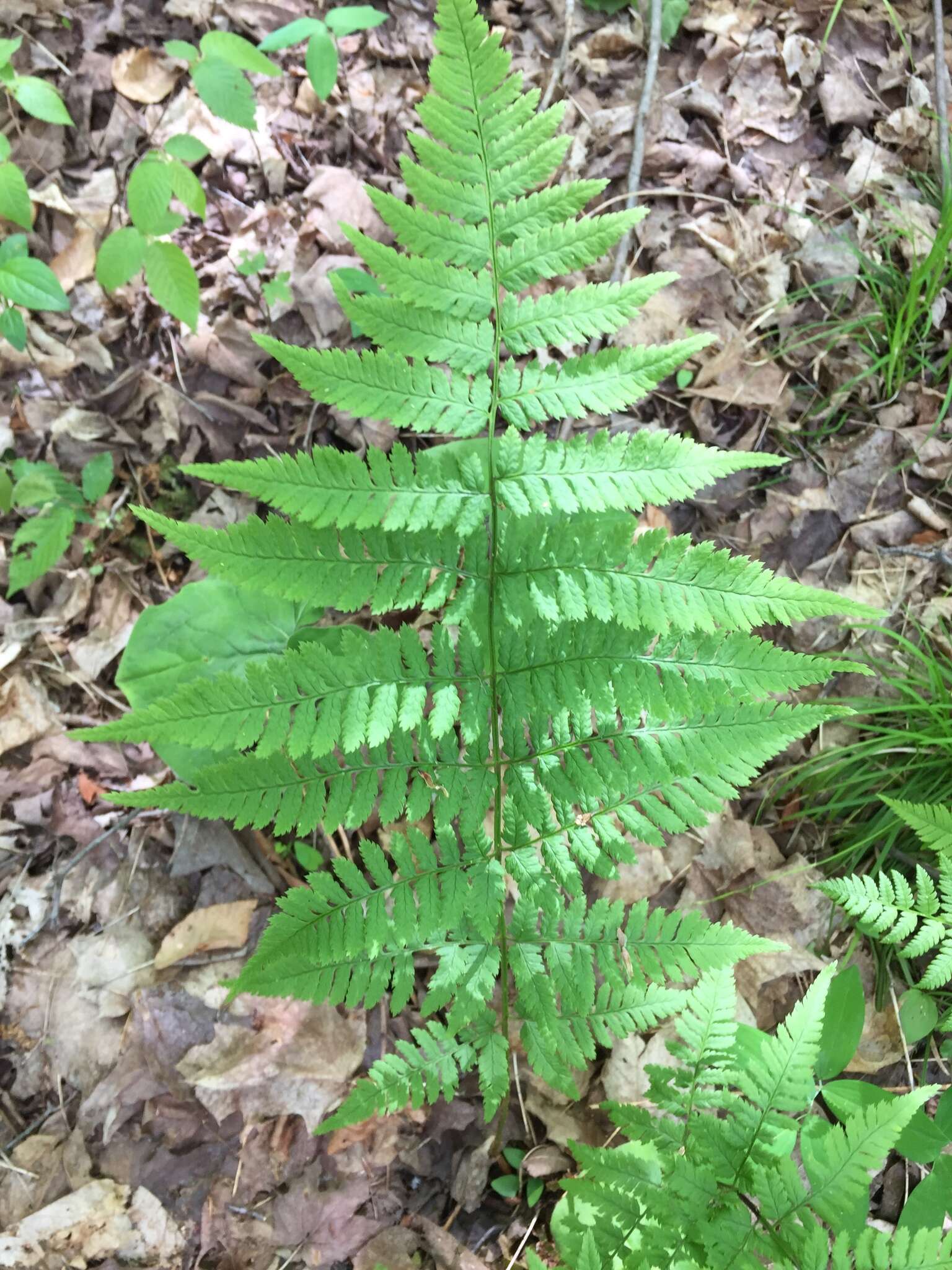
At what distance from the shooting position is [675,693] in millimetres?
1628

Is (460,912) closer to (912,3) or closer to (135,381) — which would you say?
(135,381)

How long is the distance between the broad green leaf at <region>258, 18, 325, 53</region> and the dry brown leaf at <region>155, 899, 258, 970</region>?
125 inches

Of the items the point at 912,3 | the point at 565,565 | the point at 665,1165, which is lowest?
the point at 665,1165

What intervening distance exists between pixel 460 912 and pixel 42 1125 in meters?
1.90

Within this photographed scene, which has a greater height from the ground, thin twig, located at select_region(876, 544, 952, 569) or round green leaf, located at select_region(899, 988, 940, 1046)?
thin twig, located at select_region(876, 544, 952, 569)

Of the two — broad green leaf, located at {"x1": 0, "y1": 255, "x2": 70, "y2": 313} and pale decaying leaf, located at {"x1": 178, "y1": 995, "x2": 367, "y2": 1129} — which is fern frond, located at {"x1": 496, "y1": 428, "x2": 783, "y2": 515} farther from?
broad green leaf, located at {"x1": 0, "y1": 255, "x2": 70, "y2": 313}

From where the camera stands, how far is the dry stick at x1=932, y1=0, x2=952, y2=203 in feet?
10.6

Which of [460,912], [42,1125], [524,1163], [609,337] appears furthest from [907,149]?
[42,1125]

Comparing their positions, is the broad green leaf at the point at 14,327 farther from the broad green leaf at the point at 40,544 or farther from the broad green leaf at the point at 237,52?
the broad green leaf at the point at 237,52

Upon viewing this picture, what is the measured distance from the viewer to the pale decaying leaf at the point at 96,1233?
236 centimetres

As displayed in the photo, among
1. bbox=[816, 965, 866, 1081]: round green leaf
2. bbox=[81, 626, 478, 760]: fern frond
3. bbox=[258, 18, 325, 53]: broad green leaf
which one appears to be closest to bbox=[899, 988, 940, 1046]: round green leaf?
bbox=[816, 965, 866, 1081]: round green leaf

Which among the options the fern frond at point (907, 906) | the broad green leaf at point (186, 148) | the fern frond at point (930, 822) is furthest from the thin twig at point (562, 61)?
the fern frond at point (907, 906)

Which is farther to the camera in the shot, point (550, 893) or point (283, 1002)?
point (283, 1002)

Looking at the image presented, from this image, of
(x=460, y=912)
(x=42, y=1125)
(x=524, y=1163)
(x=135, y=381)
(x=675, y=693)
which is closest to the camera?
(x=675, y=693)
